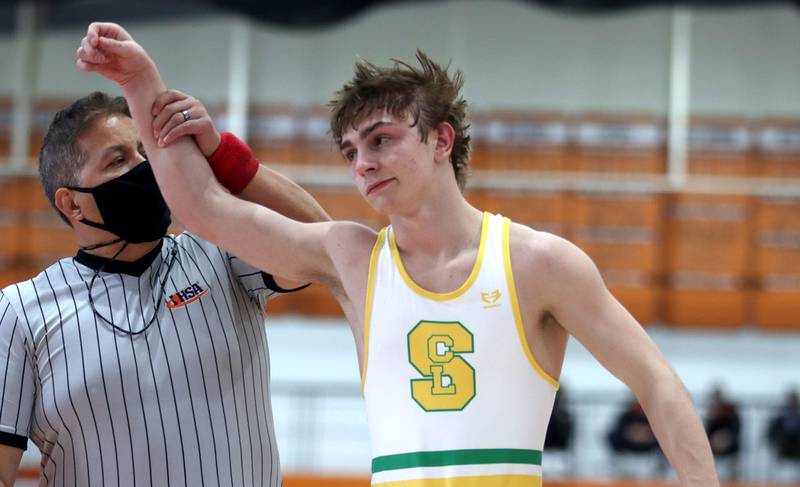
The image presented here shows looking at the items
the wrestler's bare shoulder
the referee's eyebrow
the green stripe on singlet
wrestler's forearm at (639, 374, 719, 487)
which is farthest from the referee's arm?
wrestler's forearm at (639, 374, 719, 487)

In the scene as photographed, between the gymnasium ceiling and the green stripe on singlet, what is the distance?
33.4 feet

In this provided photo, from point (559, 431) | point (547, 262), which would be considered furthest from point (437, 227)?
point (559, 431)

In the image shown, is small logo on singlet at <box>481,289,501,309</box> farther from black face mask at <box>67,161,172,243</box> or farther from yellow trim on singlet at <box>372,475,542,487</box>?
black face mask at <box>67,161,172,243</box>

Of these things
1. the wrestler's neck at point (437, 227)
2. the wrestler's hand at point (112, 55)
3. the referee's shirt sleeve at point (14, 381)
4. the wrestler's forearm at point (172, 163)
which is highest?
the wrestler's hand at point (112, 55)

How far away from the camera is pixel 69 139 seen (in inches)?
117

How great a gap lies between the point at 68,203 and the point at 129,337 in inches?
15.8

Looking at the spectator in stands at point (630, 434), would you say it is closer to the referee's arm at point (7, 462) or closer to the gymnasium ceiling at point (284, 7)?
the gymnasium ceiling at point (284, 7)

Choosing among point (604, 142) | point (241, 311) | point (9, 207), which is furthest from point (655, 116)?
point (241, 311)

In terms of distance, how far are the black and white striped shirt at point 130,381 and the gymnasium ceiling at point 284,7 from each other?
9900 mm

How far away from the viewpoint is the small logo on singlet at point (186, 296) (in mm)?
2996

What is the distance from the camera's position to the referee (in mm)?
2879

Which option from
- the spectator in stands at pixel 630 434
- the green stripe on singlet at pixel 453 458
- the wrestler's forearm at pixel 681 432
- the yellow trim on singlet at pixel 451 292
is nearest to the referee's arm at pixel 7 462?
the green stripe on singlet at pixel 453 458

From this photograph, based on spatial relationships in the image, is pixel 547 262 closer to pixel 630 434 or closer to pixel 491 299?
pixel 491 299

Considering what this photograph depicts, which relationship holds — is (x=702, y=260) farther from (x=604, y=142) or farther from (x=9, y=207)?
(x=9, y=207)
